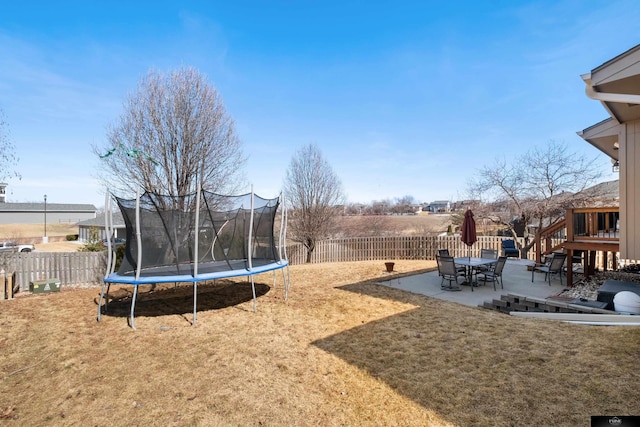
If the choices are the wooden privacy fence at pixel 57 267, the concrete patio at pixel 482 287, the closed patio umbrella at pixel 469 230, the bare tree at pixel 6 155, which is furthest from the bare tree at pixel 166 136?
the closed patio umbrella at pixel 469 230

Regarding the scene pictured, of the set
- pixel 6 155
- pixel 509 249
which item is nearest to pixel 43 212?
pixel 6 155

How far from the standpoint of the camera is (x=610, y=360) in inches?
127

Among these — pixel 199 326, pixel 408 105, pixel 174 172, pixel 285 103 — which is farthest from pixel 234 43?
pixel 199 326

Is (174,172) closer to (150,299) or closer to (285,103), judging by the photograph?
(150,299)

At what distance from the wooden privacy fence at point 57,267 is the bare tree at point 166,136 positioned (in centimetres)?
239

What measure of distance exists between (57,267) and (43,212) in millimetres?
46307

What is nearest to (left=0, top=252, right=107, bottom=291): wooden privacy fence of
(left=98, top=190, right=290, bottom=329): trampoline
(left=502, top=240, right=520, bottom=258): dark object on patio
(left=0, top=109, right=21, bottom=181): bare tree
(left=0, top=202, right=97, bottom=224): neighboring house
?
(left=0, top=109, right=21, bottom=181): bare tree

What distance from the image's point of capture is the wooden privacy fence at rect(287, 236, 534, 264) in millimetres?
13359

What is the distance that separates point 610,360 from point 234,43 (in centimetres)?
1276

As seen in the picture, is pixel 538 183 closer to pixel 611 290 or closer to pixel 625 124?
pixel 625 124

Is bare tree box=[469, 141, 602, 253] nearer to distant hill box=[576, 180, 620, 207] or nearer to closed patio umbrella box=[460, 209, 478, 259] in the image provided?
distant hill box=[576, 180, 620, 207]

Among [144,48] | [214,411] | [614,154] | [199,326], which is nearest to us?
[214,411]

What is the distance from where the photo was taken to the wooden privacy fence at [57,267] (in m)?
8.11

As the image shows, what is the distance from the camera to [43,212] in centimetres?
4184
